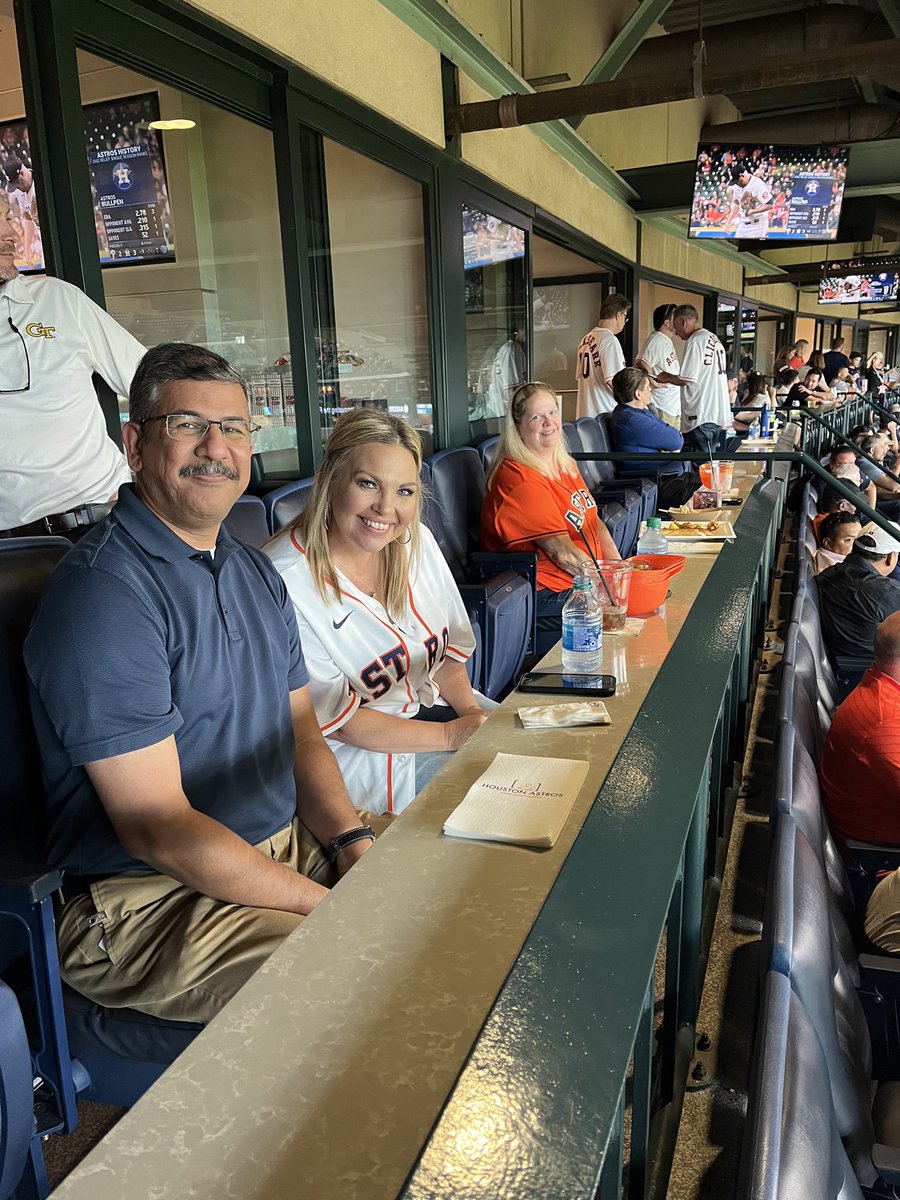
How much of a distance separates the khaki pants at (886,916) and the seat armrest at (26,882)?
5.41ft

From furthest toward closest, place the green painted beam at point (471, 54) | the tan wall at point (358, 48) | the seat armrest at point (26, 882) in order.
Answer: the green painted beam at point (471, 54) → the tan wall at point (358, 48) → the seat armrest at point (26, 882)

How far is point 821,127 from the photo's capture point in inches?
337

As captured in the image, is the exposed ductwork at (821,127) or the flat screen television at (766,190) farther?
the exposed ductwork at (821,127)

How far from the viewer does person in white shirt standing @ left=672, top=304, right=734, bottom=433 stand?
676 centimetres

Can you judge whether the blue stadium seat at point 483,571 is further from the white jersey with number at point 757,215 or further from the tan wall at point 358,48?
the white jersey with number at point 757,215

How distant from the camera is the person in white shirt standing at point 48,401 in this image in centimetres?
221

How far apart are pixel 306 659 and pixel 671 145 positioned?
9.03 meters

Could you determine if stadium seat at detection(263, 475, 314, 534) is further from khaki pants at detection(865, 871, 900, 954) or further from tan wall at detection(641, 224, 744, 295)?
tan wall at detection(641, 224, 744, 295)

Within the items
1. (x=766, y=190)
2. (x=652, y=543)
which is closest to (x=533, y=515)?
(x=652, y=543)

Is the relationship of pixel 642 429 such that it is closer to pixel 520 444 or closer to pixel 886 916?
pixel 520 444

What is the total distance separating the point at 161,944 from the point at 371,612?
843 millimetres

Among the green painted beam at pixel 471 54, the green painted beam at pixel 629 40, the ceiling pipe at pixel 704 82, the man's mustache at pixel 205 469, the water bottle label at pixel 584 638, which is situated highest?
the green painted beam at pixel 629 40

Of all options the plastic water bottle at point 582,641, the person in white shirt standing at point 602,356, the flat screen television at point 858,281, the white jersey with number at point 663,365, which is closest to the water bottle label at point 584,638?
the plastic water bottle at point 582,641

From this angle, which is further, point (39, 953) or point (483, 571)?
point (483, 571)
